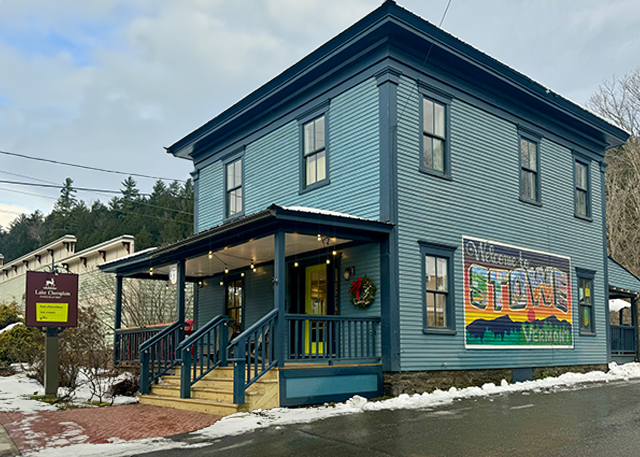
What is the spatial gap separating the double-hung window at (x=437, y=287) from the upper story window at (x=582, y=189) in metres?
6.05

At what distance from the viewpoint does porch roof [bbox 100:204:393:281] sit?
11086 mm

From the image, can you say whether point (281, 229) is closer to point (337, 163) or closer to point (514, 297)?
point (337, 163)

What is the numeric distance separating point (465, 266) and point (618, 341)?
330 inches

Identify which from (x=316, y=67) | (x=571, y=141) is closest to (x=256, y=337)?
(x=316, y=67)

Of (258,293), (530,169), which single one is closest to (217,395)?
(258,293)

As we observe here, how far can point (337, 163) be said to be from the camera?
544 inches

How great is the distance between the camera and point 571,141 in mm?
17438

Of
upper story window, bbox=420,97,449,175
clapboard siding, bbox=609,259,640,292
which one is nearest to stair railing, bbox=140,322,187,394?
upper story window, bbox=420,97,449,175

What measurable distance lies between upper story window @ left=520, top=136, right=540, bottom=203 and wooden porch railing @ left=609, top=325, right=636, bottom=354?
5639 millimetres

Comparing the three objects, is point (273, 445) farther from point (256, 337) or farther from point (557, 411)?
point (557, 411)

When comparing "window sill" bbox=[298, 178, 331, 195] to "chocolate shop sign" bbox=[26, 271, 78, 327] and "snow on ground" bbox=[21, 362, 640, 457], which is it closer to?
"snow on ground" bbox=[21, 362, 640, 457]

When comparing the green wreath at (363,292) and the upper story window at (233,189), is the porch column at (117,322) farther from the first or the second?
the green wreath at (363,292)

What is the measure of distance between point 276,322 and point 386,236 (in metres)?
2.87

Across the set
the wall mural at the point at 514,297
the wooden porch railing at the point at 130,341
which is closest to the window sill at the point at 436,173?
the wall mural at the point at 514,297
